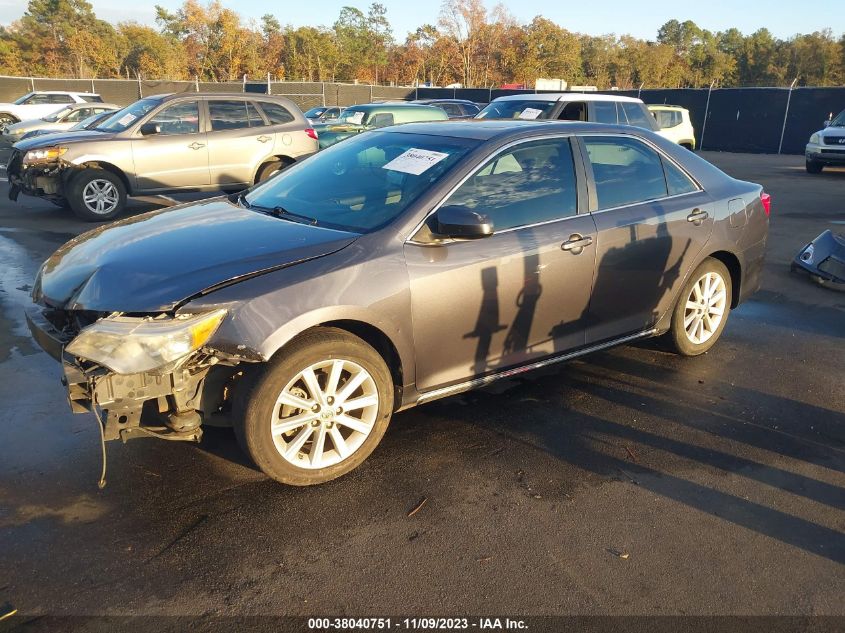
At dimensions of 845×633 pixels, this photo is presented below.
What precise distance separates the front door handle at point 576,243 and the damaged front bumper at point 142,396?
2.14 meters

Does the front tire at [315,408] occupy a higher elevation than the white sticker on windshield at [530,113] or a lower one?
lower

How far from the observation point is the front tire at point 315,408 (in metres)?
3.20

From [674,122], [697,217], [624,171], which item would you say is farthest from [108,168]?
[674,122]

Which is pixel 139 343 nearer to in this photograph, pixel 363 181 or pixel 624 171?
pixel 363 181

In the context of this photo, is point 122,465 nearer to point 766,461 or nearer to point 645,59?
point 766,461

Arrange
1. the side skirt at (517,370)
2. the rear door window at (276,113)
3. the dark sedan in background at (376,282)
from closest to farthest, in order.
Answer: the dark sedan in background at (376,282), the side skirt at (517,370), the rear door window at (276,113)

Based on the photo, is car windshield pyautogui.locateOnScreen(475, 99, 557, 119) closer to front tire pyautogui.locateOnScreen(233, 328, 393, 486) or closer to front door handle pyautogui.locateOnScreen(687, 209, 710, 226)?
front door handle pyautogui.locateOnScreen(687, 209, 710, 226)

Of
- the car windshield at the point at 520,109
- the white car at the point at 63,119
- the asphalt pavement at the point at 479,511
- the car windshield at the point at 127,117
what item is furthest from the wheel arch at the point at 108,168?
the white car at the point at 63,119

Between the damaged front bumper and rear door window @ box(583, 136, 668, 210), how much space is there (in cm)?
269

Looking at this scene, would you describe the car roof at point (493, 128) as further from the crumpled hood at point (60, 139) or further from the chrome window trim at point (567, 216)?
the crumpled hood at point (60, 139)

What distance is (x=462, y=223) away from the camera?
355 centimetres

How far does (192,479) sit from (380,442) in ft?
3.31

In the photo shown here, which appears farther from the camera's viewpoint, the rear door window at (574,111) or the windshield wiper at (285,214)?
the rear door window at (574,111)

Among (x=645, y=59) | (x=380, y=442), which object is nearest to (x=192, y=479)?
(x=380, y=442)
